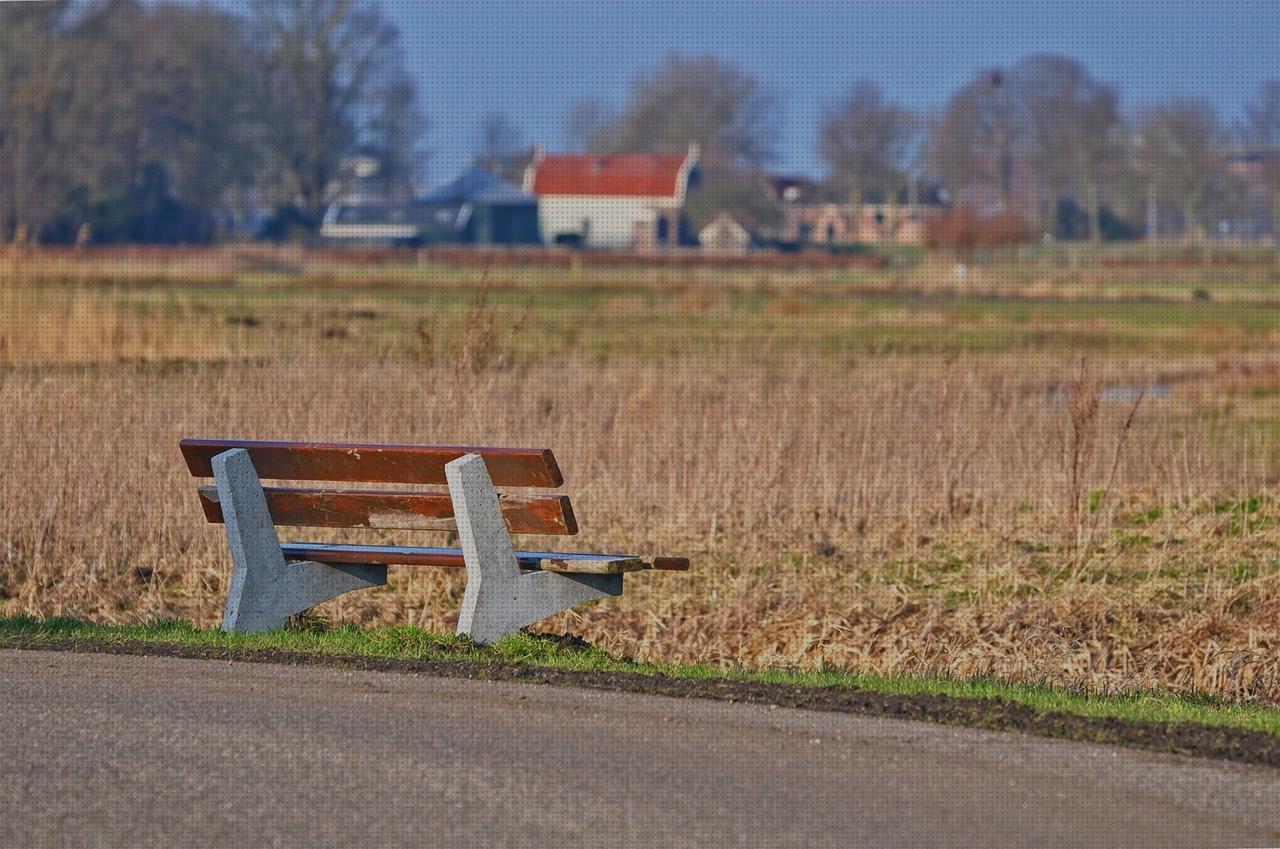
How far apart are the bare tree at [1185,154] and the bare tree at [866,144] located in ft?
17.5

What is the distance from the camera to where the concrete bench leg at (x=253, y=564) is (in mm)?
7168

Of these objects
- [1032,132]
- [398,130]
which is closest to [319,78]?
[398,130]

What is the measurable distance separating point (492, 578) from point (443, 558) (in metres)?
0.30

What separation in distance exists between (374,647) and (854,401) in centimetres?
708

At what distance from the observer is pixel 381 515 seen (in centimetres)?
738

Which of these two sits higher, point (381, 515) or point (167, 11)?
point (167, 11)

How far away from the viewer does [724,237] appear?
38.1 meters

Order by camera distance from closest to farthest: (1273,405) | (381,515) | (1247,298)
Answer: (381,515) → (1273,405) → (1247,298)

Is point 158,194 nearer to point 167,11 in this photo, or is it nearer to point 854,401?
point 167,11

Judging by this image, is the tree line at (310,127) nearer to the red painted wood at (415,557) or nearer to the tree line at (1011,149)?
the tree line at (1011,149)

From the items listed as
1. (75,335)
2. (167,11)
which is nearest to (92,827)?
(75,335)

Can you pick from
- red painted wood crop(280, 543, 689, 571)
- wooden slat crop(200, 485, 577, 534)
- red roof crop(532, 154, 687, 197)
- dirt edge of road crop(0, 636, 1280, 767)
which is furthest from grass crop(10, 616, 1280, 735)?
red roof crop(532, 154, 687, 197)

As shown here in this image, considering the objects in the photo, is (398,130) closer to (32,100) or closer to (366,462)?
(32,100)

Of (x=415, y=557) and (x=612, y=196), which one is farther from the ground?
(x=612, y=196)
